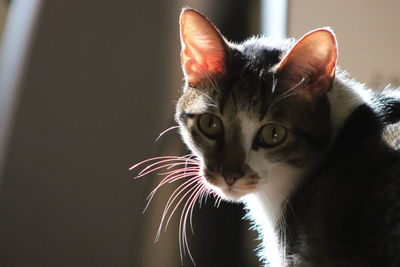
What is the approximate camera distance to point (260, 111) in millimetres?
1021

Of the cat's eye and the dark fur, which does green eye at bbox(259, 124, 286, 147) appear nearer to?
the cat's eye

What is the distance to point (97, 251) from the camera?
1.54m

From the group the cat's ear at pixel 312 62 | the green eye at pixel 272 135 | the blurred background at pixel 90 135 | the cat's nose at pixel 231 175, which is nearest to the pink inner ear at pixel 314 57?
the cat's ear at pixel 312 62

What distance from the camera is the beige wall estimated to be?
1.70m

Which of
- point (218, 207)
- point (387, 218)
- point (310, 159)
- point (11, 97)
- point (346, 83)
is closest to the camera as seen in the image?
point (387, 218)

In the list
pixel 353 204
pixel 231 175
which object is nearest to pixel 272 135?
pixel 231 175

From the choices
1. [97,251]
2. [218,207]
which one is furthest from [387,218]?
[97,251]

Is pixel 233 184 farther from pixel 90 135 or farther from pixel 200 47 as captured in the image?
pixel 90 135

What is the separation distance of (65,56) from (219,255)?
2.69ft

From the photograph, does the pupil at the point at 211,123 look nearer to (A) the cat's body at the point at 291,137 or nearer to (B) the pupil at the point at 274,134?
(A) the cat's body at the point at 291,137

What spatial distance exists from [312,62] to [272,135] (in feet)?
0.56

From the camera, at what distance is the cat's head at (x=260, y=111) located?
1.01 metres

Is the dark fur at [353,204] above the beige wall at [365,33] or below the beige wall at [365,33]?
below

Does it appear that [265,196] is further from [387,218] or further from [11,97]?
[11,97]
